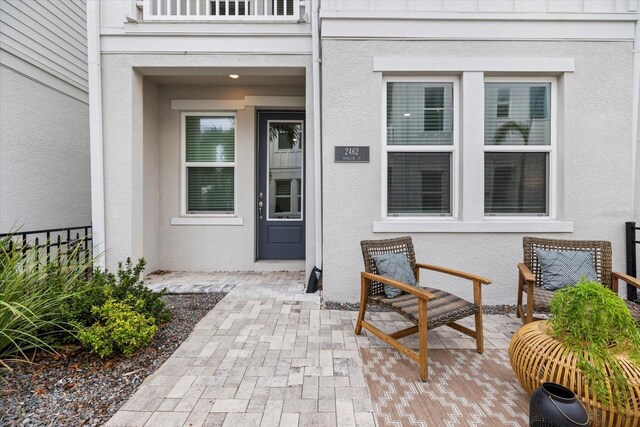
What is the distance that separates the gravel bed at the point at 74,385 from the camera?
6.11 ft

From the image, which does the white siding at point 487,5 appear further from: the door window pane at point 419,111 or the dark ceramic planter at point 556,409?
the dark ceramic planter at point 556,409

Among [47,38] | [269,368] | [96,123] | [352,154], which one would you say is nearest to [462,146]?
[352,154]

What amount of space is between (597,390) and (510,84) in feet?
11.3

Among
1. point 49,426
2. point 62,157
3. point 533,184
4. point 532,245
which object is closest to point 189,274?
point 62,157

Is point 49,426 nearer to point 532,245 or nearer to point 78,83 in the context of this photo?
point 532,245

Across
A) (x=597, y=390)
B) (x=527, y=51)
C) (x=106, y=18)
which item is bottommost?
(x=597, y=390)

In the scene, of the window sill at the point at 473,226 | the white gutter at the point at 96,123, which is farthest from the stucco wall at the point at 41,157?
the window sill at the point at 473,226

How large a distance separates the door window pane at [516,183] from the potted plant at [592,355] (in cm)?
213

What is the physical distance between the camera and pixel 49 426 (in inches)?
69.9

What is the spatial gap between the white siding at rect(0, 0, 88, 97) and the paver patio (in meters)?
4.29

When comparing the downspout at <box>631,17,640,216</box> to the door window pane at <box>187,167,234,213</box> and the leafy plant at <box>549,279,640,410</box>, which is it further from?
the door window pane at <box>187,167,234,213</box>

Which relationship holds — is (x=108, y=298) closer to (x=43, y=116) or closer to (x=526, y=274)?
(x=43, y=116)

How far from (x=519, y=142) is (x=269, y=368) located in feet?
12.4

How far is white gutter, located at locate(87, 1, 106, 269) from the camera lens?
4105 mm
